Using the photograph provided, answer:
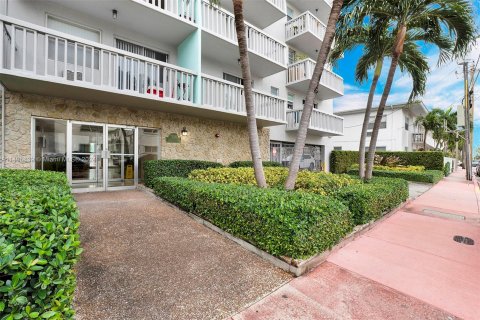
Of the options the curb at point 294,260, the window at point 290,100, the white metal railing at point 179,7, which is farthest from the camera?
the window at point 290,100

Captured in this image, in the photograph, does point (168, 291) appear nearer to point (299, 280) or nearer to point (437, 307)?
point (299, 280)

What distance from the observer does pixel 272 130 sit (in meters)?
13.0

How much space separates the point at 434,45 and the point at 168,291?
37.2 ft

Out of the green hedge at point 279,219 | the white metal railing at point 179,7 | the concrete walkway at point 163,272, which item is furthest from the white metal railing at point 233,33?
the concrete walkway at point 163,272

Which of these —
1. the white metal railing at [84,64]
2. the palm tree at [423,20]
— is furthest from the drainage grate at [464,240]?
the white metal railing at [84,64]

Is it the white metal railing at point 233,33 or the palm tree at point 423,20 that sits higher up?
the white metal railing at point 233,33

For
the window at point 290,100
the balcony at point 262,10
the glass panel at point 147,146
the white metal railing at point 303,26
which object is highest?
the white metal railing at point 303,26

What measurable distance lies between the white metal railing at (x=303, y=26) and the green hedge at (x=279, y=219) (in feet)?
40.7

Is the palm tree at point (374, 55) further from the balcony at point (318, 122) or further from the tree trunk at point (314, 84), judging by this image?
the balcony at point (318, 122)

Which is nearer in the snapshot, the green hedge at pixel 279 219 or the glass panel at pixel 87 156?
the green hedge at pixel 279 219

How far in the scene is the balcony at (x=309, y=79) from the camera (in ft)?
42.1

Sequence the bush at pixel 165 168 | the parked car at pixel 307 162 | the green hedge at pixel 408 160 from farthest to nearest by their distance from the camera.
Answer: the green hedge at pixel 408 160, the parked car at pixel 307 162, the bush at pixel 165 168

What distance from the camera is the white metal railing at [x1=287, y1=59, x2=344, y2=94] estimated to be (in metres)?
12.8

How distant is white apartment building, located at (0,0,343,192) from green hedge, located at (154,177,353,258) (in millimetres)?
4864
